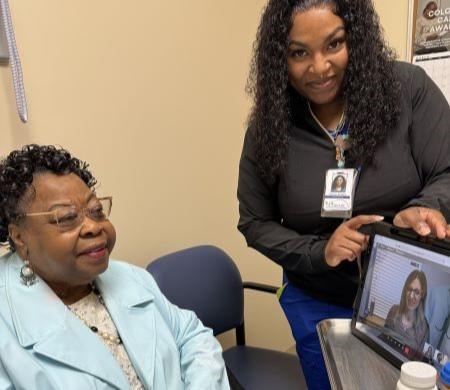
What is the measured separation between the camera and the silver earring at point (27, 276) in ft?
3.60

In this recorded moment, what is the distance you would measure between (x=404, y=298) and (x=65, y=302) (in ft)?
2.72

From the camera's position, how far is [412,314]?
0.90 metres

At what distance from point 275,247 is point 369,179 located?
0.32 metres

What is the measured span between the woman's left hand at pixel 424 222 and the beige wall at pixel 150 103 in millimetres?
1105

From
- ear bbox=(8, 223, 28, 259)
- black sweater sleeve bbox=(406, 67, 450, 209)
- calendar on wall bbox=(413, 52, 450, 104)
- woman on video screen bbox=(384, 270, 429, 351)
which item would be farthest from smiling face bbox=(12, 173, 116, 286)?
calendar on wall bbox=(413, 52, 450, 104)

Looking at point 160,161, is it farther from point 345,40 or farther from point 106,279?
point 345,40

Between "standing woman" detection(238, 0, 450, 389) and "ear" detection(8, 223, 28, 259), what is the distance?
2.12 ft

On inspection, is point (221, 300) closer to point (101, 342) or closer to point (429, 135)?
point (101, 342)

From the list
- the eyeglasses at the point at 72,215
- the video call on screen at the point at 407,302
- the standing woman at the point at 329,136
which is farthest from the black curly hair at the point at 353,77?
the eyeglasses at the point at 72,215

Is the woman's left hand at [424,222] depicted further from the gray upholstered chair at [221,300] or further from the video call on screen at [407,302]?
the gray upholstered chair at [221,300]

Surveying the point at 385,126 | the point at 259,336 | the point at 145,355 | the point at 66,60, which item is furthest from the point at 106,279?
the point at 259,336

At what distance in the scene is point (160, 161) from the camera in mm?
1907

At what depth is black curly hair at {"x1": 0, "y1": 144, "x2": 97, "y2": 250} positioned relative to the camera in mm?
1075

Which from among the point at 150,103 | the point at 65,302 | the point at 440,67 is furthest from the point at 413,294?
the point at 440,67
